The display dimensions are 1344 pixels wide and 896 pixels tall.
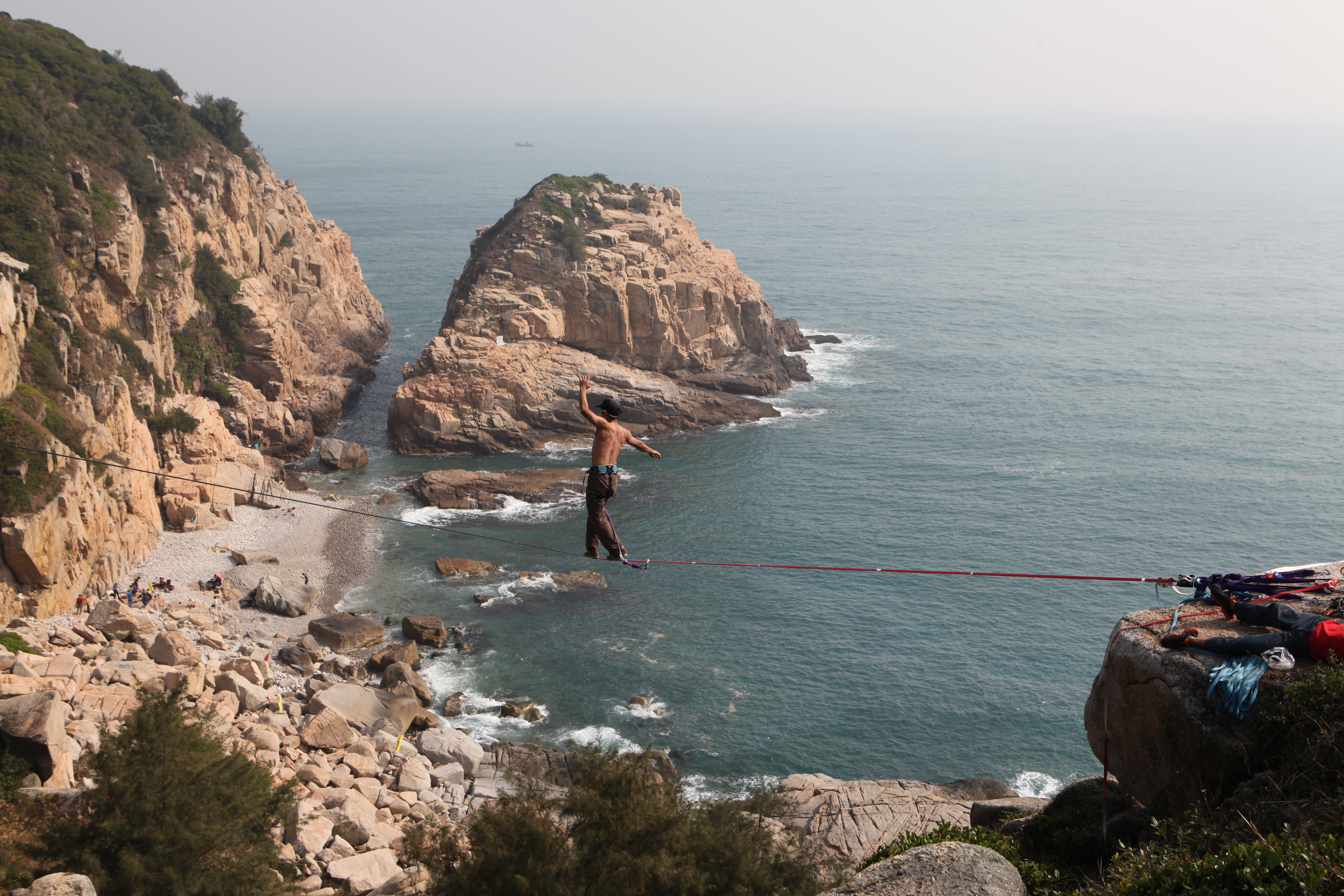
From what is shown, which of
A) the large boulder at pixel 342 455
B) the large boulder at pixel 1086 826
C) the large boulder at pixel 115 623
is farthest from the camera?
the large boulder at pixel 342 455

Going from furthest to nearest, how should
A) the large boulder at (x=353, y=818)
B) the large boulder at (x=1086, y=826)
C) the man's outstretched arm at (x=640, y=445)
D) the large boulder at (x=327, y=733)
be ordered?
the large boulder at (x=327, y=733) < the large boulder at (x=353, y=818) < the man's outstretched arm at (x=640, y=445) < the large boulder at (x=1086, y=826)

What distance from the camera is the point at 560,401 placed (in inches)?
2276

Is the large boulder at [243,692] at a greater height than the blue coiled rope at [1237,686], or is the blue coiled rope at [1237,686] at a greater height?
the blue coiled rope at [1237,686]

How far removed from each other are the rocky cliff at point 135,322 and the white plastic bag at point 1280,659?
111 feet

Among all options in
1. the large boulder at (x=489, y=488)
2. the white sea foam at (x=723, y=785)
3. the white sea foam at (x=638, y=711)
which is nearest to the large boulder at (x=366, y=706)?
the white sea foam at (x=638, y=711)

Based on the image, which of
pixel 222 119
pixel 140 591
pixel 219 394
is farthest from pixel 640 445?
pixel 222 119

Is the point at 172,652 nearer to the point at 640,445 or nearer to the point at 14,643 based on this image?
the point at 14,643

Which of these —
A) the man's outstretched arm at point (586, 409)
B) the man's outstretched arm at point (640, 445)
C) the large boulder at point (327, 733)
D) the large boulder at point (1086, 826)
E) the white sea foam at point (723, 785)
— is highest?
the man's outstretched arm at point (586, 409)

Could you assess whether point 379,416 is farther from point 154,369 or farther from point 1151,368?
point 1151,368

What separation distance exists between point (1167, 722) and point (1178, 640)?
102 cm

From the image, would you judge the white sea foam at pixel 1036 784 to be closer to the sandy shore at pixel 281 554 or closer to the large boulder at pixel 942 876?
the large boulder at pixel 942 876

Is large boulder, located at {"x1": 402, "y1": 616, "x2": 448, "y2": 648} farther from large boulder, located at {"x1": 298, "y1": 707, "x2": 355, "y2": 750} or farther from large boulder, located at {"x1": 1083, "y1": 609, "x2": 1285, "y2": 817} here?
large boulder, located at {"x1": 1083, "y1": 609, "x2": 1285, "y2": 817}

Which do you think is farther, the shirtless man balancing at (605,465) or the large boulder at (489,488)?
the large boulder at (489,488)

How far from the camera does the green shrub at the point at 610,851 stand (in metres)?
12.6
